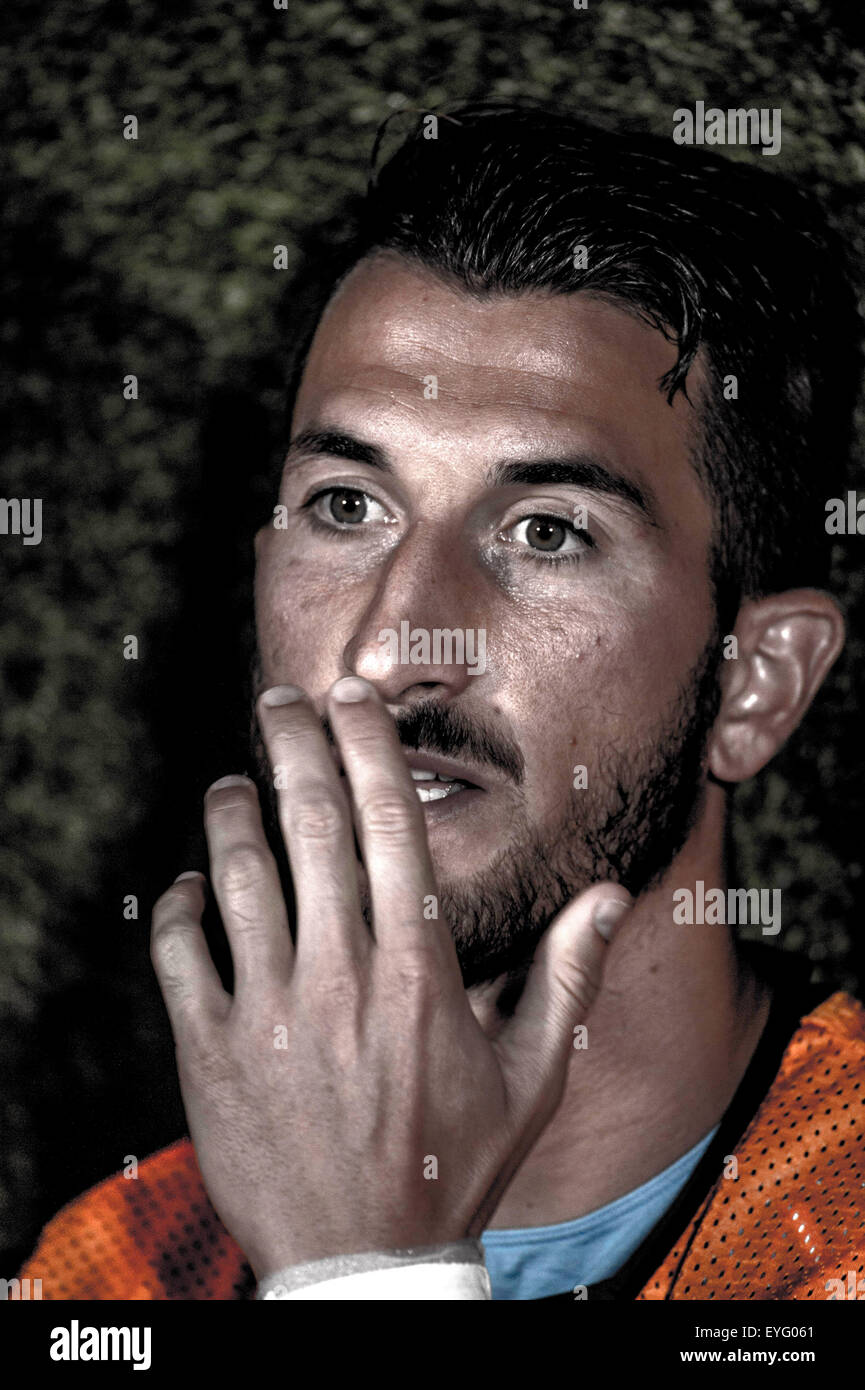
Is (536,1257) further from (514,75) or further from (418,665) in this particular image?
(514,75)

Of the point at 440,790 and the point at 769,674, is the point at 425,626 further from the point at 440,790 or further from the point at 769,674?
the point at 769,674

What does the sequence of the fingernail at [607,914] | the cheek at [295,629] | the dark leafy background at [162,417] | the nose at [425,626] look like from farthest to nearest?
the dark leafy background at [162,417], the cheek at [295,629], the nose at [425,626], the fingernail at [607,914]

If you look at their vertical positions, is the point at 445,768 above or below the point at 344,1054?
above

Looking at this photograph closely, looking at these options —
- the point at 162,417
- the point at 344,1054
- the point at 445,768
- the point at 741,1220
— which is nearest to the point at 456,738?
the point at 445,768

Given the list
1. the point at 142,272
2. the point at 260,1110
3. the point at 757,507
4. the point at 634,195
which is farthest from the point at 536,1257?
the point at 142,272

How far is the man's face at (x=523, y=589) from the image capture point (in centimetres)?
99

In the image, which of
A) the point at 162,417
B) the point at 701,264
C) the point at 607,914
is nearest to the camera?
the point at 607,914

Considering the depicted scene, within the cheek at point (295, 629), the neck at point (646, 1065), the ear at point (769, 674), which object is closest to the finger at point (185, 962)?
the cheek at point (295, 629)

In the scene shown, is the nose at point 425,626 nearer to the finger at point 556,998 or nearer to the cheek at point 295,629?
the cheek at point 295,629

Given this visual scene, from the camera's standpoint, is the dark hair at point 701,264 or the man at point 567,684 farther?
the dark hair at point 701,264

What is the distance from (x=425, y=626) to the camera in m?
0.97

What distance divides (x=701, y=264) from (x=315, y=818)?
568 millimetres

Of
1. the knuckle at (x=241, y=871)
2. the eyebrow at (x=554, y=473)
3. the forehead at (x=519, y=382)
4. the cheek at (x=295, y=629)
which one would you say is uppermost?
the forehead at (x=519, y=382)

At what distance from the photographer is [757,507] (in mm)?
1108
